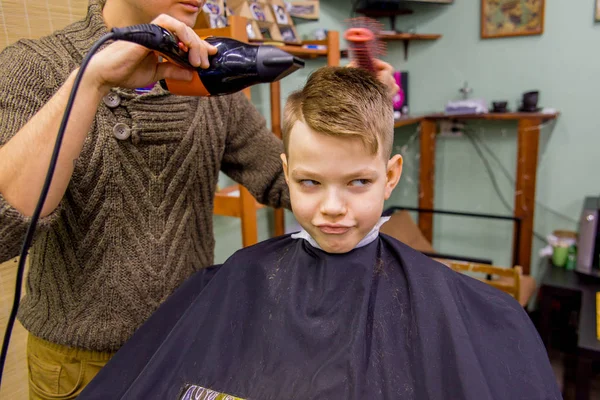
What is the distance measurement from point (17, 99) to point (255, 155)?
60cm

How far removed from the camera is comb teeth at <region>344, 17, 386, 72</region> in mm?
995

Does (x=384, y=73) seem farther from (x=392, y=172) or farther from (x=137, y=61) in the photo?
(x=137, y=61)

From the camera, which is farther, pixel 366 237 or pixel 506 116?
pixel 506 116

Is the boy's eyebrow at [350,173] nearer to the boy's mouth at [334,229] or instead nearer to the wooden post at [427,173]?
the boy's mouth at [334,229]

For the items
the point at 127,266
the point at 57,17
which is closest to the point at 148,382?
the point at 127,266

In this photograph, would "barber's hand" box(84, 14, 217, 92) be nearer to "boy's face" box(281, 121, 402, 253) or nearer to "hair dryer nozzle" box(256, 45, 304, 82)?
"hair dryer nozzle" box(256, 45, 304, 82)

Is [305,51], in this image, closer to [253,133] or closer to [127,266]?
[253,133]

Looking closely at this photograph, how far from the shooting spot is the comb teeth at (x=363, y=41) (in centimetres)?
99

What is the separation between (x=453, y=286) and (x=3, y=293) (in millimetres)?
1394

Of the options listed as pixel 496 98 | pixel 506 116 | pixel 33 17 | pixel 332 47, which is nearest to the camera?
pixel 33 17

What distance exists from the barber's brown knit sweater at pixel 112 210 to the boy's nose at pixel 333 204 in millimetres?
391

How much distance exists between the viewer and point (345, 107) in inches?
36.4

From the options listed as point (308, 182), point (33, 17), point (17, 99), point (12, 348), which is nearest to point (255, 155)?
point (308, 182)

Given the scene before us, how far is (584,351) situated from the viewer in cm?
177
